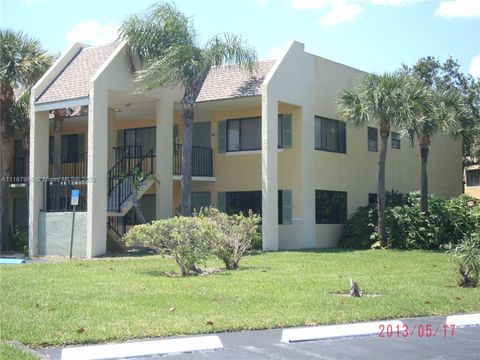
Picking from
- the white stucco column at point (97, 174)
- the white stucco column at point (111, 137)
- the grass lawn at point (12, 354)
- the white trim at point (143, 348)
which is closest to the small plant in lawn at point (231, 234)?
the white stucco column at point (97, 174)

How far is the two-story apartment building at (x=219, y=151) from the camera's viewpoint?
70.0 feet

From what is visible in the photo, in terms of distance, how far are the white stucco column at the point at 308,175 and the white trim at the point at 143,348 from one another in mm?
15992

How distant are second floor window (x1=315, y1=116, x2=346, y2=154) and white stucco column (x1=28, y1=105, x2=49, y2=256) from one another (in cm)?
983

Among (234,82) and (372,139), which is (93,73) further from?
(372,139)

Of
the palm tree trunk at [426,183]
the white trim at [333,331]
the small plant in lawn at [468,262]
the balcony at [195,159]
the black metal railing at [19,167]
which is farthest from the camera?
the black metal railing at [19,167]

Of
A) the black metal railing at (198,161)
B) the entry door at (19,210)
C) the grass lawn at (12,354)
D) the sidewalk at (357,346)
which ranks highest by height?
the black metal railing at (198,161)

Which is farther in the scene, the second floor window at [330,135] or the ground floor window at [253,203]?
the second floor window at [330,135]

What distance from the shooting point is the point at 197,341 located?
7.70 metres

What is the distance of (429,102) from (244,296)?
13.6m

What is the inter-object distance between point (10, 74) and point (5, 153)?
290 cm

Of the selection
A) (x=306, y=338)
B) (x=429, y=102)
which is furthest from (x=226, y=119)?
(x=306, y=338)

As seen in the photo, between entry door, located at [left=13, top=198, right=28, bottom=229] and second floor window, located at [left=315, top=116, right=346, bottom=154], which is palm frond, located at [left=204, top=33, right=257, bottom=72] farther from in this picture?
entry door, located at [left=13, top=198, right=28, bottom=229]

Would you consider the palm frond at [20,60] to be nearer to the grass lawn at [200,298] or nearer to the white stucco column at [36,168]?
the white stucco column at [36,168]

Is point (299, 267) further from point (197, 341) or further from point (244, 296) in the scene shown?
point (197, 341)
